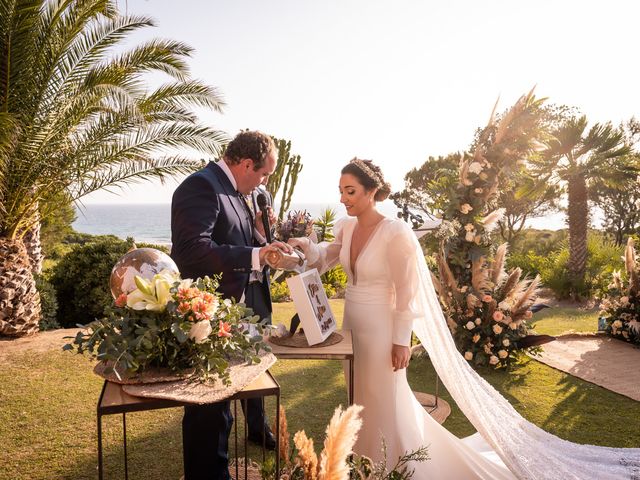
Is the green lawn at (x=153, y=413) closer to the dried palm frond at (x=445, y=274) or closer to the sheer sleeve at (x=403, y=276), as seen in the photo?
the dried palm frond at (x=445, y=274)

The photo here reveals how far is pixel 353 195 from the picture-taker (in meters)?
3.73

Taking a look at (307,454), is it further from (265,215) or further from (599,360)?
(599,360)

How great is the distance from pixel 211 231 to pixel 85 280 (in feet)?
23.4

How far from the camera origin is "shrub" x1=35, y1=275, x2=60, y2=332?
9.27 m

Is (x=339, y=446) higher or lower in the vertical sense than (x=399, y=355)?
higher

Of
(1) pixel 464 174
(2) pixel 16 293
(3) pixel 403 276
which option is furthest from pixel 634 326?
(2) pixel 16 293

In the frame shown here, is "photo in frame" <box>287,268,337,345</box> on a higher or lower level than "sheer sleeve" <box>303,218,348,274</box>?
lower

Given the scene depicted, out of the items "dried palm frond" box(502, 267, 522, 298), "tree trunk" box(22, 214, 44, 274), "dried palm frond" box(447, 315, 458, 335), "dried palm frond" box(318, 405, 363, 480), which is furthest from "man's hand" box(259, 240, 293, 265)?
"tree trunk" box(22, 214, 44, 274)

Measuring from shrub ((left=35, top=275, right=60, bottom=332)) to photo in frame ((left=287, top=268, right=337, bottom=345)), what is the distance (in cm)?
778

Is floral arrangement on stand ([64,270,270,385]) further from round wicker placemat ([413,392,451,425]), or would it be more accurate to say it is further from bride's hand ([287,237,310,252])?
round wicker placemat ([413,392,451,425])

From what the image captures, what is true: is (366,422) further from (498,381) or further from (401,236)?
(498,381)

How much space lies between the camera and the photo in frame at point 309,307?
307 cm

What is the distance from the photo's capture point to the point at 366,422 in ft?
12.5

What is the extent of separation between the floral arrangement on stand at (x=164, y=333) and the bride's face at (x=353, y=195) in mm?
1770
